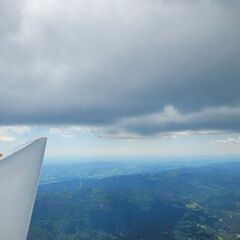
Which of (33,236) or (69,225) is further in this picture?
(69,225)

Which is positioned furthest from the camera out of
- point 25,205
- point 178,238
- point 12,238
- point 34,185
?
point 178,238

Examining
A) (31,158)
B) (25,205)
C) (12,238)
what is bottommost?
(12,238)

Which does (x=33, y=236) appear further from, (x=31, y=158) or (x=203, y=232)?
(x=31, y=158)

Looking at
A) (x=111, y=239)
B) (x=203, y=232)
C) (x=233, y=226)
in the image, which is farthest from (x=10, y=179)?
(x=233, y=226)

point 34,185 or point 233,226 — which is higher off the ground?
point 34,185

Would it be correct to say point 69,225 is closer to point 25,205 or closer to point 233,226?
point 233,226

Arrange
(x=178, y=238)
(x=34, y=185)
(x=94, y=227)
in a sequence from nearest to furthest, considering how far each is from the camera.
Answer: (x=34, y=185), (x=178, y=238), (x=94, y=227)
